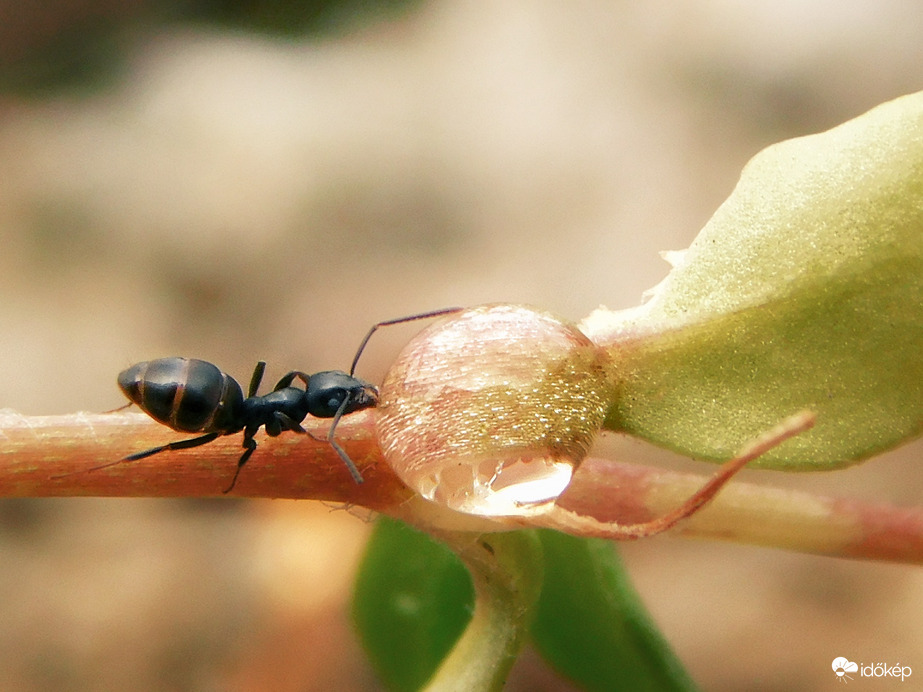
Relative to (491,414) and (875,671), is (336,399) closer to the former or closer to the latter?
(491,414)

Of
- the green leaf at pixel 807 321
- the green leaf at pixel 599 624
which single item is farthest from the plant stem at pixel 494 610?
the green leaf at pixel 599 624

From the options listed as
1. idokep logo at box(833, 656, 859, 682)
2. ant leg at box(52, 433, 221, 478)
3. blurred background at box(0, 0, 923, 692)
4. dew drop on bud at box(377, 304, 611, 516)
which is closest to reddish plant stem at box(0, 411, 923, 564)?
ant leg at box(52, 433, 221, 478)

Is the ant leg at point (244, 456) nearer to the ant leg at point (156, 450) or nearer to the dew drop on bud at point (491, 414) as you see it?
the ant leg at point (156, 450)

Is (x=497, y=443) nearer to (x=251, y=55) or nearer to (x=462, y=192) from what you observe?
(x=462, y=192)

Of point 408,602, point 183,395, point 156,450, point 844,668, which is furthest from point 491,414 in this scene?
point 844,668

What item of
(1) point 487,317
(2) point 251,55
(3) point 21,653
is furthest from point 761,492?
(2) point 251,55
